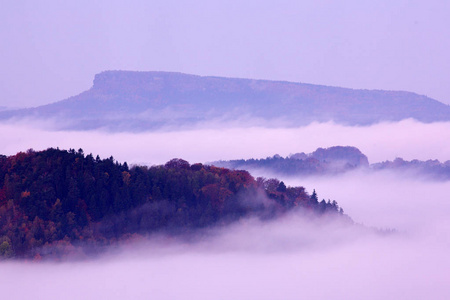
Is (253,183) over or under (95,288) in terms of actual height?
over

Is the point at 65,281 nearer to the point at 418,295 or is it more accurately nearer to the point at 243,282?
the point at 243,282

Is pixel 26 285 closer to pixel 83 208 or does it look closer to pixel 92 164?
pixel 83 208

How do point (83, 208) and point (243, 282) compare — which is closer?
point (83, 208)

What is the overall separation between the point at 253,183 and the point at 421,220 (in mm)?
81046

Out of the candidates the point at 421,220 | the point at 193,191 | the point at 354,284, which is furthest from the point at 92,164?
the point at 421,220

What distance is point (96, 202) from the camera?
84.2 metres

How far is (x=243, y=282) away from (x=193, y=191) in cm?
1319

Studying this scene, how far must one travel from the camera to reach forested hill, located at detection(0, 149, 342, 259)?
251 feet

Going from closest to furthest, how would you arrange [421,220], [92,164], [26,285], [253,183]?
1. [26,285]
2. [92,164]
3. [253,183]
4. [421,220]

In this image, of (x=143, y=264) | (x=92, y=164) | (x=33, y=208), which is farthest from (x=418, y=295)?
(x=33, y=208)

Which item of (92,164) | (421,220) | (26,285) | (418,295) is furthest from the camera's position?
(421,220)

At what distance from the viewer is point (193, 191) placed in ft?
318

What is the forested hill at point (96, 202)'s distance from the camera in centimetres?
7650

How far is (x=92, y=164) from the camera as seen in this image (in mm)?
90938
